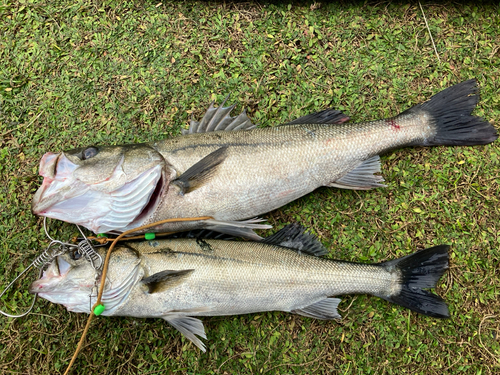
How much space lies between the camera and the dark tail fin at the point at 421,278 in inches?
116

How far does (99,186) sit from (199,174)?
777 mm

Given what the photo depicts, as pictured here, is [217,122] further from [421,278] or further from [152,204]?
[421,278]

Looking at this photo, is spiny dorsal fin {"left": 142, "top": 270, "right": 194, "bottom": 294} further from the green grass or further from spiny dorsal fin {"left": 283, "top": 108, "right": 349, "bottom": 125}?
spiny dorsal fin {"left": 283, "top": 108, "right": 349, "bottom": 125}

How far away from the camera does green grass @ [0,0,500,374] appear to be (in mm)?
3137

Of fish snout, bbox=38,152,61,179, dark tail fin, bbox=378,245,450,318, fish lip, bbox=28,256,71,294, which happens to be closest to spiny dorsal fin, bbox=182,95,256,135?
fish snout, bbox=38,152,61,179

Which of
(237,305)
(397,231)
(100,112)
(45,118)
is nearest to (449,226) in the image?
(397,231)

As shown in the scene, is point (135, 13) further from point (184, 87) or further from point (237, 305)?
point (237, 305)

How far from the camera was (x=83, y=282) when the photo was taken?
8.80ft

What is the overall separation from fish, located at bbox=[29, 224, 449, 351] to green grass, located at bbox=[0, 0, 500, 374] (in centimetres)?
29

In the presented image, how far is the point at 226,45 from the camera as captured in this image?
3.56 meters

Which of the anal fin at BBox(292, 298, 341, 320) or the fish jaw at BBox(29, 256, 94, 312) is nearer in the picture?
the fish jaw at BBox(29, 256, 94, 312)

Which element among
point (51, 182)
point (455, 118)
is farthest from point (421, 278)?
point (51, 182)

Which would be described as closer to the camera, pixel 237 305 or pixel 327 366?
pixel 237 305

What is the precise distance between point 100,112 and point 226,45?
4.77 feet
